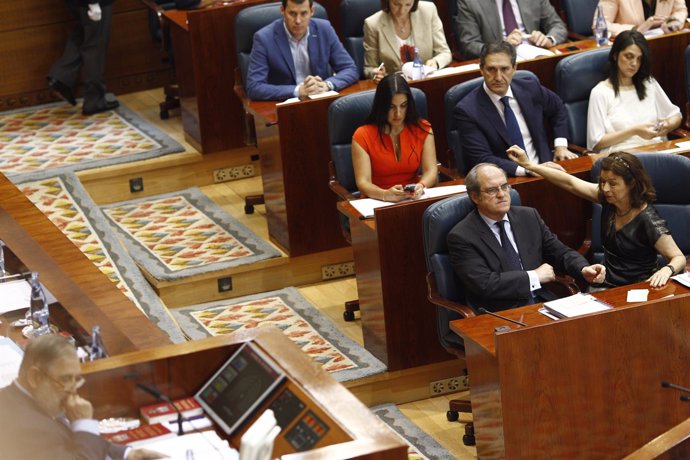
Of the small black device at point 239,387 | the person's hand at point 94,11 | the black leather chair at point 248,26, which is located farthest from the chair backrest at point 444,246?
the person's hand at point 94,11

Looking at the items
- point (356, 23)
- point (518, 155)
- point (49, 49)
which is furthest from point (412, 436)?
point (49, 49)

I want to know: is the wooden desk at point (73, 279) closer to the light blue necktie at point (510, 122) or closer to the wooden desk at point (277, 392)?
the wooden desk at point (277, 392)

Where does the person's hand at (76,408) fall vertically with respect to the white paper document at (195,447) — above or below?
above

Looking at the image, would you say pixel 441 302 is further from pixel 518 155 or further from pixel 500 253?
pixel 518 155

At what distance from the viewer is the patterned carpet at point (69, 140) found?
6.50 m

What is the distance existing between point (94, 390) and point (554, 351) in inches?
70.5

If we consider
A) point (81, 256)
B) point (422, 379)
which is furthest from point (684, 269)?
point (81, 256)

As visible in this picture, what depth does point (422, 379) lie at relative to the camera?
476cm

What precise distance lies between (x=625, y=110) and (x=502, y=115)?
0.56m

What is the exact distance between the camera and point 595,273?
4316 millimetres

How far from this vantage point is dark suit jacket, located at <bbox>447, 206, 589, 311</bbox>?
4.30m

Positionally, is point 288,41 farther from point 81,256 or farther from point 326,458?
point 326,458

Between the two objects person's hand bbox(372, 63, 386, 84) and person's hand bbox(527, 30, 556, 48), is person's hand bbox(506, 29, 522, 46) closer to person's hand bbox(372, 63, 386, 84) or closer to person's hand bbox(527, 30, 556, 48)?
person's hand bbox(527, 30, 556, 48)

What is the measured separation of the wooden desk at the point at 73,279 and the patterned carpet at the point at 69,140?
2.06 metres
